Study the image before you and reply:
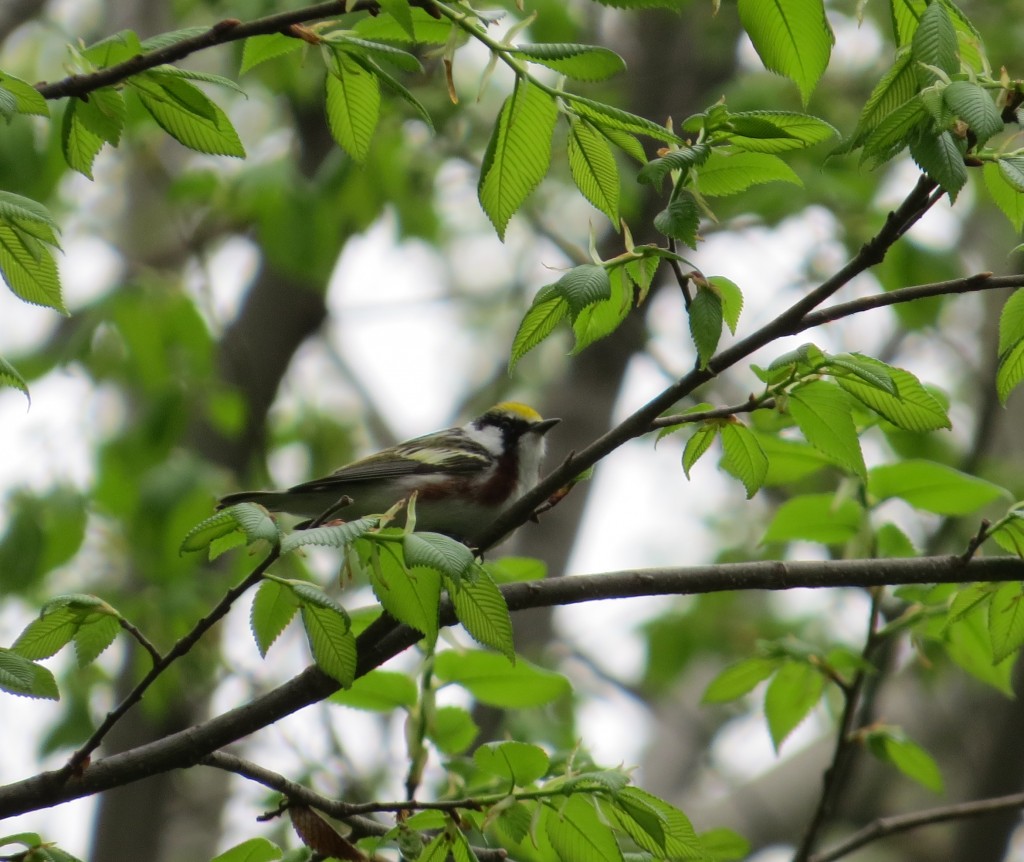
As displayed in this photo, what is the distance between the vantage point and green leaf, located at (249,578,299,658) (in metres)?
2.01

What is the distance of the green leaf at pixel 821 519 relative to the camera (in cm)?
275

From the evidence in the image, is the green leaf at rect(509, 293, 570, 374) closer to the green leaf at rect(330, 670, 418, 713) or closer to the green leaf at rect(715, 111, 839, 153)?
the green leaf at rect(715, 111, 839, 153)

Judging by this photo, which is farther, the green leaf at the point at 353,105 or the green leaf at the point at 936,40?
the green leaf at the point at 353,105

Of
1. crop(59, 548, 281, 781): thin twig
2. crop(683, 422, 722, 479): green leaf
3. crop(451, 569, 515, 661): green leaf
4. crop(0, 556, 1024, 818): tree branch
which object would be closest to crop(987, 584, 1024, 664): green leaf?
crop(0, 556, 1024, 818): tree branch

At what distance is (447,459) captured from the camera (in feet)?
15.0

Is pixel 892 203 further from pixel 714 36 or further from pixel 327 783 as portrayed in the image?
pixel 327 783

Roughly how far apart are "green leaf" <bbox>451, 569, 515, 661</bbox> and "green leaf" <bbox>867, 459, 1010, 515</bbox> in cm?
116

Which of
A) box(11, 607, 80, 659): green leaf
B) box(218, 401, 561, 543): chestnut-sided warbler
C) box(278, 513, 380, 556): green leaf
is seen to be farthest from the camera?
box(218, 401, 561, 543): chestnut-sided warbler

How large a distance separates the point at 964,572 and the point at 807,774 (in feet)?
15.7

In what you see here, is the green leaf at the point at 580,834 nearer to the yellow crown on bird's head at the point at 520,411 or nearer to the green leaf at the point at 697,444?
the green leaf at the point at 697,444

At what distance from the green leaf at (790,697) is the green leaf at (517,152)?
60.5 inches

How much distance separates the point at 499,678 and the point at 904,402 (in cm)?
118

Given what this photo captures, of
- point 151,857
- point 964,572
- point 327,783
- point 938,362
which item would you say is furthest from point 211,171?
point 938,362

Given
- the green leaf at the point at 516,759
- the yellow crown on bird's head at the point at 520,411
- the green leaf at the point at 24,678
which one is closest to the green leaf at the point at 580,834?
the green leaf at the point at 516,759
